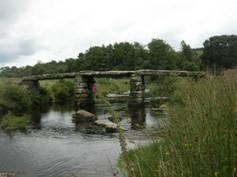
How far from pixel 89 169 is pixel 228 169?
9.11 m

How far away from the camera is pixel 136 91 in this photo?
39.2 metres

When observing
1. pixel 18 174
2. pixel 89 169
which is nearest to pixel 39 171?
pixel 18 174

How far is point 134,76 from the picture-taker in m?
40.2

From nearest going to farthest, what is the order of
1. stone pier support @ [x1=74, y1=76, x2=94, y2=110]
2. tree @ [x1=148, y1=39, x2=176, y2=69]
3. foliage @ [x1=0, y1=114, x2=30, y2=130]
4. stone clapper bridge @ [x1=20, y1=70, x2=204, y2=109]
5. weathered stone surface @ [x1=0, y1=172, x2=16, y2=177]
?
weathered stone surface @ [x1=0, y1=172, x2=16, y2=177] < foliage @ [x1=0, y1=114, x2=30, y2=130] < stone clapper bridge @ [x1=20, y1=70, x2=204, y2=109] < stone pier support @ [x1=74, y1=76, x2=94, y2=110] < tree @ [x1=148, y1=39, x2=176, y2=69]

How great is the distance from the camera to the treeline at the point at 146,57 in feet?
245

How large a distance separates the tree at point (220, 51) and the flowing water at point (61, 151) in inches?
2082

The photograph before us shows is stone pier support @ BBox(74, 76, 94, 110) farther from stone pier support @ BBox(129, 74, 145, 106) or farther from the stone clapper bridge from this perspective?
stone pier support @ BBox(129, 74, 145, 106)

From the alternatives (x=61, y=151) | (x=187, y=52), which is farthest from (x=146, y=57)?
(x=61, y=151)

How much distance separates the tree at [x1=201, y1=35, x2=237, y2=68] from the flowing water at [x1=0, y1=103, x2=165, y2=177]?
52.9 meters

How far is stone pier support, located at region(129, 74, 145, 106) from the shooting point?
3831 centimetres

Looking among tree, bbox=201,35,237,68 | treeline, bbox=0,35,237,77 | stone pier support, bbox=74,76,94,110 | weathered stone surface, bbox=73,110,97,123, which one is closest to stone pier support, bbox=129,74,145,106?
stone pier support, bbox=74,76,94,110

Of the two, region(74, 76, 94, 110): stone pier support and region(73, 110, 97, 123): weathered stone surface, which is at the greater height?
region(74, 76, 94, 110): stone pier support

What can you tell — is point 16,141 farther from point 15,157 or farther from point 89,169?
point 89,169

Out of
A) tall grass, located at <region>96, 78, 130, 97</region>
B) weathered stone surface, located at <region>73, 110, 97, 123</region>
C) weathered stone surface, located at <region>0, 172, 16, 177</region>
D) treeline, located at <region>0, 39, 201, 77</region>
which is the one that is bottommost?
weathered stone surface, located at <region>73, 110, 97, 123</region>
